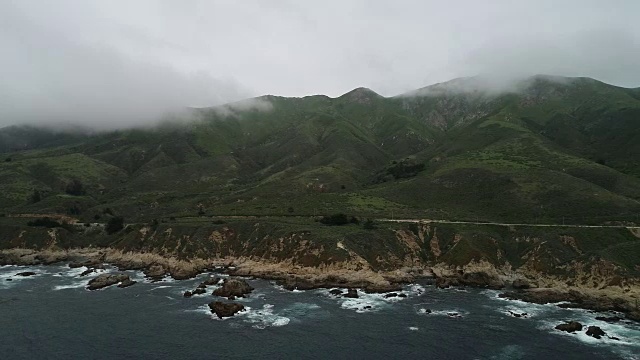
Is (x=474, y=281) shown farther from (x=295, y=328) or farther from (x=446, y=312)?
(x=295, y=328)

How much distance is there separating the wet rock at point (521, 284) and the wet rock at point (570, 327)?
28607 mm

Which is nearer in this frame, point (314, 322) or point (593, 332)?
point (593, 332)

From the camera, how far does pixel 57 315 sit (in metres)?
98.2

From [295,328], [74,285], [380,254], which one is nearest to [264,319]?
[295,328]

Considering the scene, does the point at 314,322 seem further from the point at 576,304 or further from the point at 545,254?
the point at 545,254

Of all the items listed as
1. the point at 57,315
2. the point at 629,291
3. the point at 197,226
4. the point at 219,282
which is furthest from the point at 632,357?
the point at 197,226

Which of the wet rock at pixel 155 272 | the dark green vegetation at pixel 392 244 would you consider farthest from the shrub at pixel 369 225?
the wet rock at pixel 155 272

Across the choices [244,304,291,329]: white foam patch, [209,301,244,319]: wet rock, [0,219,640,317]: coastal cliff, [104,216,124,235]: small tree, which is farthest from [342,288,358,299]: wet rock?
[104,216,124,235]: small tree

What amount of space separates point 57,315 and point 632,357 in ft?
364

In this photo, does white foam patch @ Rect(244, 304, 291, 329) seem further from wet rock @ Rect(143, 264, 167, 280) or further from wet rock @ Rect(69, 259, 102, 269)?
wet rock @ Rect(69, 259, 102, 269)

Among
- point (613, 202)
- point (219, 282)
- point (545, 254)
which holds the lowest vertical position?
point (219, 282)

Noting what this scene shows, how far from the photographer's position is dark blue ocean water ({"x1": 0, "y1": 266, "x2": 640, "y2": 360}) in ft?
250

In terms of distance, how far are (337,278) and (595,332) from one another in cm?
6010

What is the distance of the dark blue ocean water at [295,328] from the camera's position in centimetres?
7625
